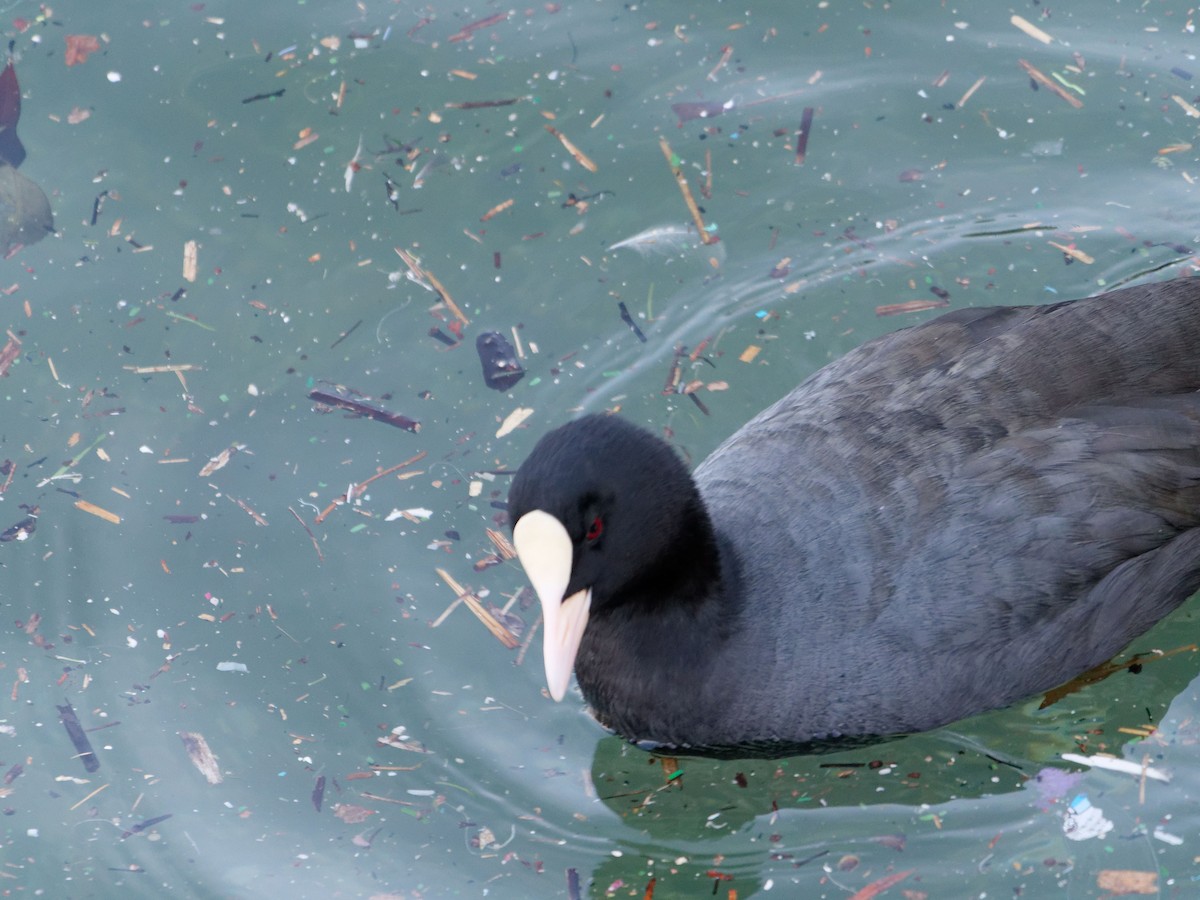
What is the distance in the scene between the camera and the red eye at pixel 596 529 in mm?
3523

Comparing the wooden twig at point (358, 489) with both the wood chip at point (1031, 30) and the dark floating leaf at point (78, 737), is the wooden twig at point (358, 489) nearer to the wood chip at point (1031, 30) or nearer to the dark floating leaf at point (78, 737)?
the dark floating leaf at point (78, 737)

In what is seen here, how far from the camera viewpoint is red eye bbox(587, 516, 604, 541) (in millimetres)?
3523

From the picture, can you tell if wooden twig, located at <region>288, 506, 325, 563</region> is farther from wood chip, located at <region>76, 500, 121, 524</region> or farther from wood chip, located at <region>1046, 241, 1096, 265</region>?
wood chip, located at <region>1046, 241, 1096, 265</region>

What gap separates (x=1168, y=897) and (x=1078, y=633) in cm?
68

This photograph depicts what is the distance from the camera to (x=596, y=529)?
11.6 ft

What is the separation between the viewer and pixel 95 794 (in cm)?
402

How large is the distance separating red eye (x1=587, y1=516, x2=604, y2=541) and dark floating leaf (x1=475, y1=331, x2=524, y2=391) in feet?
4.83

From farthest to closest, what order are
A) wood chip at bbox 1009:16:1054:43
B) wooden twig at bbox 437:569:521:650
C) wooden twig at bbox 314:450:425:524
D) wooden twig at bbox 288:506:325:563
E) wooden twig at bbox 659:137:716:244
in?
1. wood chip at bbox 1009:16:1054:43
2. wooden twig at bbox 659:137:716:244
3. wooden twig at bbox 314:450:425:524
4. wooden twig at bbox 288:506:325:563
5. wooden twig at bbox 437:569:521:650

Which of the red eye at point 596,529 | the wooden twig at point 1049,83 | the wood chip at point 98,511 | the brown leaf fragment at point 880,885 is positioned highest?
the wooden twig at point 1049,83

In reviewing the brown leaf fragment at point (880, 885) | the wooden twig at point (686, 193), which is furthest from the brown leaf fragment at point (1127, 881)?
the wooden twig at point (686, 193)

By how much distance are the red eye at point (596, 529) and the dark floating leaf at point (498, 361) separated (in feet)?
4.83

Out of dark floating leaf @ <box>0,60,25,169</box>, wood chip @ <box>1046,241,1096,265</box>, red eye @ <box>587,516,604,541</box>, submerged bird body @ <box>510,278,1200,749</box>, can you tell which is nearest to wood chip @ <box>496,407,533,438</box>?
submerged bird body @ <box>510,278,1200,749</box>

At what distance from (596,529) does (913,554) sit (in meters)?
0.83

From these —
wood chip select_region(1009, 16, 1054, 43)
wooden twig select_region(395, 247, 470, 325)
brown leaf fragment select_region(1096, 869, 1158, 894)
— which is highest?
wood chip select_region(1009, 16, 1054, 43)
